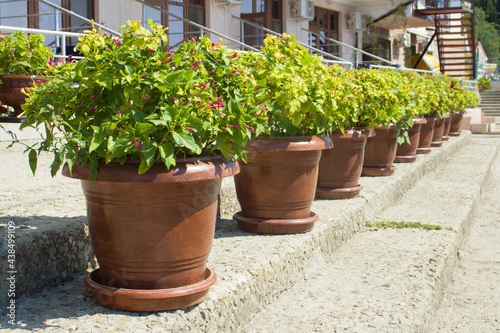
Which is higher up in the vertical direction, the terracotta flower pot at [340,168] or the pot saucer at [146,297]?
the terracotta flower pot at [340,168]

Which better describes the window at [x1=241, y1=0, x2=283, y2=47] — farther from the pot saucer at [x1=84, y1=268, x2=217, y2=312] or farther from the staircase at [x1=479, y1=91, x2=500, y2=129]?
the pot saucer at [x1=84, y1=268, x2=217, y2=312]

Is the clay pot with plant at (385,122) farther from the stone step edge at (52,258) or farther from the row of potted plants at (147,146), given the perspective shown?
the row of potted plants at (147,146)

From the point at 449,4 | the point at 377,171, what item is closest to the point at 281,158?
the point at 377,171

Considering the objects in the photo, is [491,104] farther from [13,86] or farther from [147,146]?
[147,146]

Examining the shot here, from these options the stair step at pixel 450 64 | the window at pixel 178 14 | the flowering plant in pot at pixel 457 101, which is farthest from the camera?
the stair step at pixel 450 64

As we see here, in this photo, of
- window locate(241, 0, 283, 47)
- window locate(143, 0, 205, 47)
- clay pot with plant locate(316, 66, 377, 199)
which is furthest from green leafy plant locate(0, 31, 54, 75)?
window locate(241, 0, 283, 47)

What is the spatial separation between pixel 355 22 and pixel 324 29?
130 cm

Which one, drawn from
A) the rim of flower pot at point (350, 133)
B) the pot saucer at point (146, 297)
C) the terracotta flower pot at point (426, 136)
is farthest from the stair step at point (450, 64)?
the pot saucer at point (146, 297)

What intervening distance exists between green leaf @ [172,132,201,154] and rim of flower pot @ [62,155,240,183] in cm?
11

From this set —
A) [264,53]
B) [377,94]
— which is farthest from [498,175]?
[264,53]

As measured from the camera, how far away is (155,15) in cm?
1020

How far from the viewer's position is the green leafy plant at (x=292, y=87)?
103 inches

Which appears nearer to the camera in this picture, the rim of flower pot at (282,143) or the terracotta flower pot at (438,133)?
the rim of flower pot at (282,143)

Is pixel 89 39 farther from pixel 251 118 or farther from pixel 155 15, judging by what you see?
pixel 155 15
